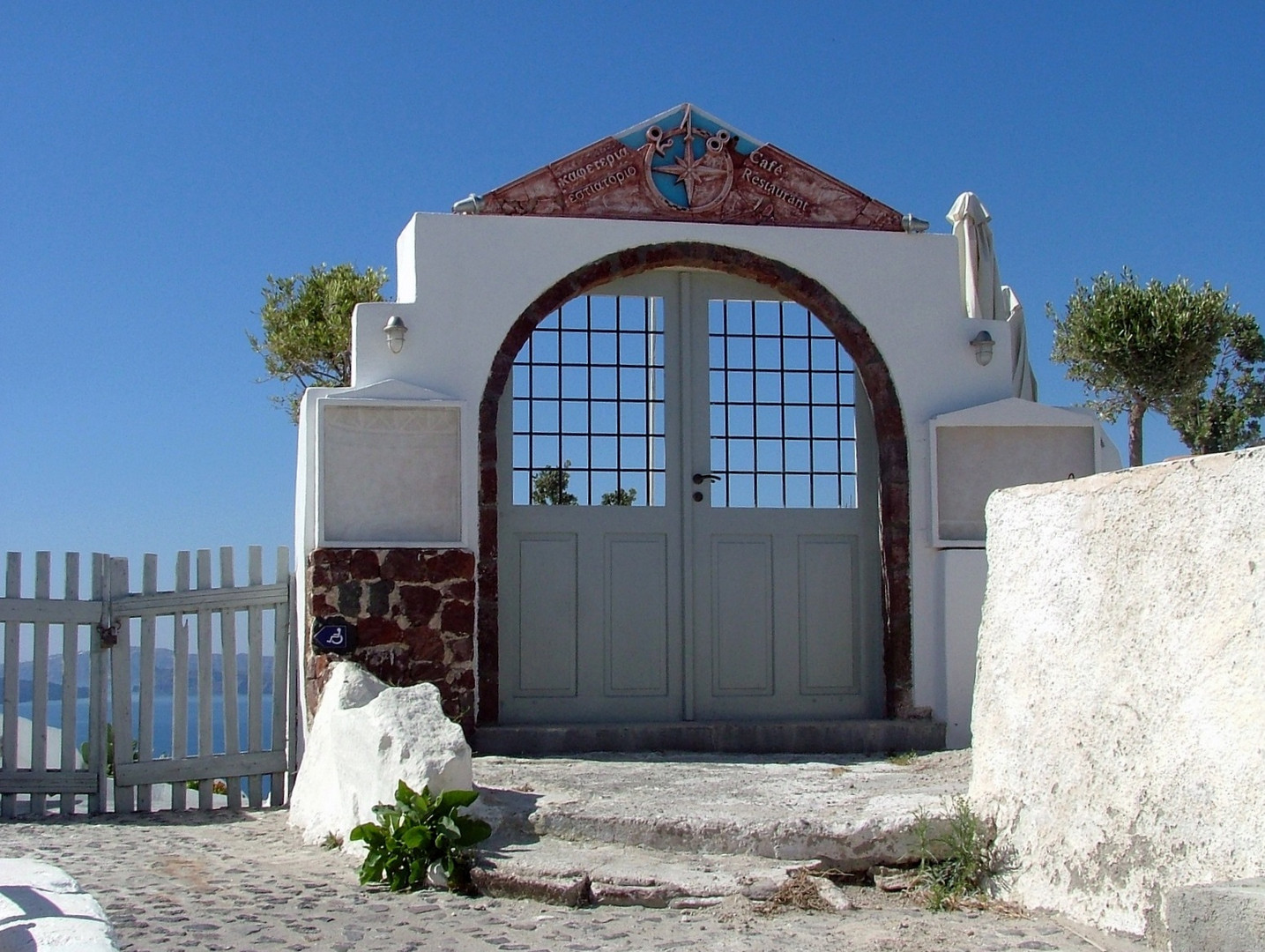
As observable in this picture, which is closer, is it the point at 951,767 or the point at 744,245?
the point at 951,767

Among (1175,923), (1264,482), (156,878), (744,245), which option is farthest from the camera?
(744,245)

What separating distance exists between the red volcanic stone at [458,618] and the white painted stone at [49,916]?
321cm

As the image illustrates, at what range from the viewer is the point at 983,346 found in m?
8.73

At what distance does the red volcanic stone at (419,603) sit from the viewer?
7.85 metres

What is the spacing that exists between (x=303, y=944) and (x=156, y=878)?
1.52 metres

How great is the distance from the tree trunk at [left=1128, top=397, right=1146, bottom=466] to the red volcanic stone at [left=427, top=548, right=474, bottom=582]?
890cm

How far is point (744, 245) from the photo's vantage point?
8.63m

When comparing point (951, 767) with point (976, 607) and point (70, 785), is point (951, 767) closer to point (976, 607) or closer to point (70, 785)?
point (976, 607)

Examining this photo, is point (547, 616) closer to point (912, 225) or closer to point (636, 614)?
point (636, 614)

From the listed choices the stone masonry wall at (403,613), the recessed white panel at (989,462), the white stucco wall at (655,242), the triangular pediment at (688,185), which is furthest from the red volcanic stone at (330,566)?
the recessed white panel at (989,462)

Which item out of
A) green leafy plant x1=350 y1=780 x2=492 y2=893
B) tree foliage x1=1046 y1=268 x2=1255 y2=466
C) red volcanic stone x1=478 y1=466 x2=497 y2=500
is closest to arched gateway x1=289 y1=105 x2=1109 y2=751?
red volcanic stone x1=478 y1=466 x2=497 y2=500

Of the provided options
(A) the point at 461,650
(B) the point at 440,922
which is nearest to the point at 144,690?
(A) the point at 461,650

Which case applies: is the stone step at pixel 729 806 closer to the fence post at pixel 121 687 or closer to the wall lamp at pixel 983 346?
the fence post at pixel 121 687

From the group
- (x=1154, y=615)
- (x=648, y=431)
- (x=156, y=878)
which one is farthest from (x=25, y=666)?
(x=1154, y=615)
